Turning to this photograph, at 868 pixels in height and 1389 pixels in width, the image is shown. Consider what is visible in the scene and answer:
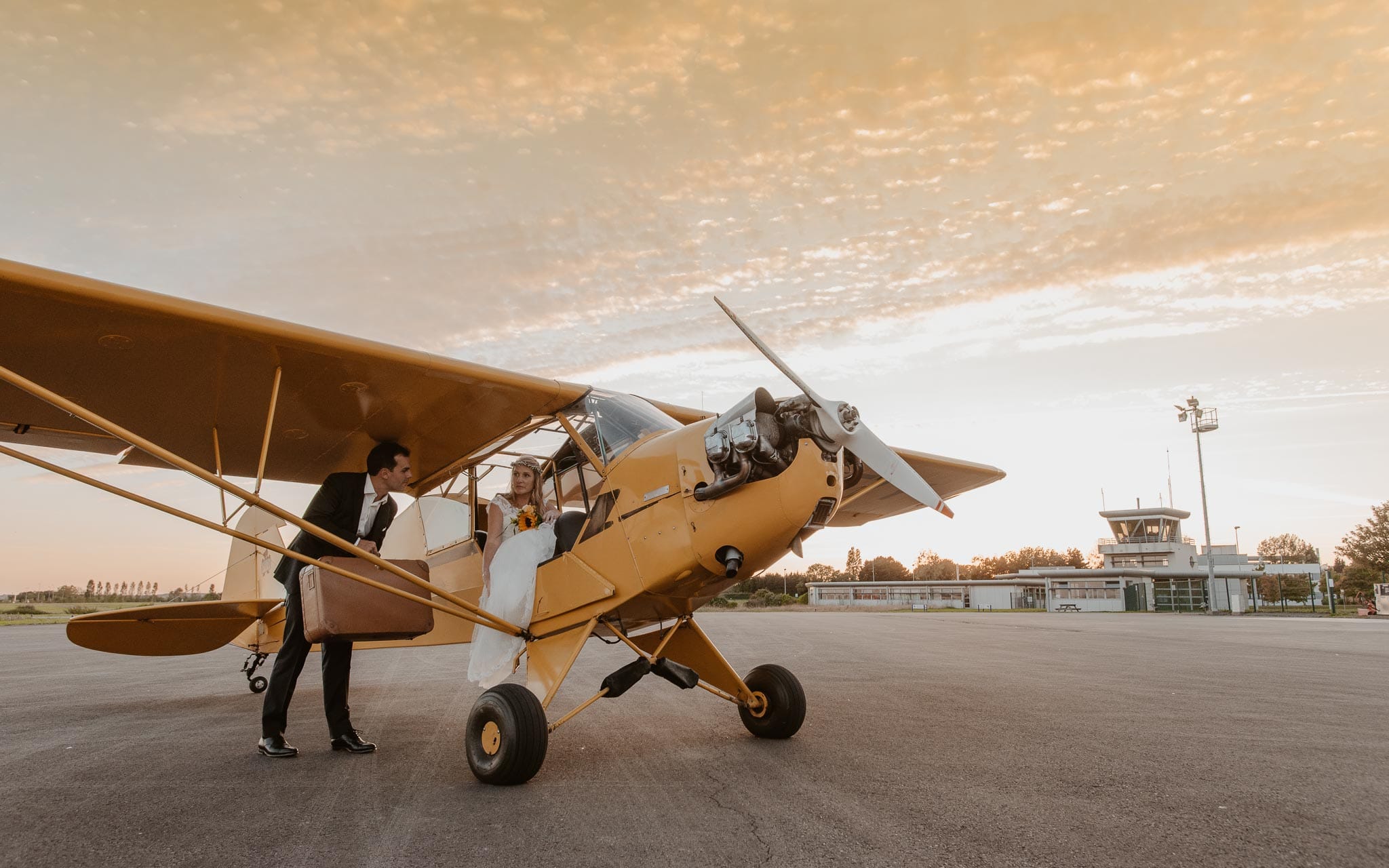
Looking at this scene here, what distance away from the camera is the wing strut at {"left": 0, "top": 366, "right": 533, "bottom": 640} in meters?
4.20

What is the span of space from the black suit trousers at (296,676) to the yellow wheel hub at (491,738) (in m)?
1.43

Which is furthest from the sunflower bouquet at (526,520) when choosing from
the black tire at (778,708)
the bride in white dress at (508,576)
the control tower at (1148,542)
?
the control tower at (1148,542)

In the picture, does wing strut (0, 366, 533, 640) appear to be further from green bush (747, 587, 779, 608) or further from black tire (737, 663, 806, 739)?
green bush (747, 587, 779, 608)

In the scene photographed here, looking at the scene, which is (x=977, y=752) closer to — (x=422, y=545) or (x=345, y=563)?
(x=345, y=563)

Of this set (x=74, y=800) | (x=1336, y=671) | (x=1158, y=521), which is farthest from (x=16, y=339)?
(x=1158, y=521)

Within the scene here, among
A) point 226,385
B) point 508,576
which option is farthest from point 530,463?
point 226,385

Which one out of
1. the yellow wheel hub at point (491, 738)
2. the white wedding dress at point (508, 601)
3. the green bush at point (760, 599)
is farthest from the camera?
the green bush at point (760, 599)

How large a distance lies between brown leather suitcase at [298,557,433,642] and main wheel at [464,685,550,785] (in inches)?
47.4

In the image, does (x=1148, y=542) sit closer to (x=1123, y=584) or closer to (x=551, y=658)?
(x=1123, y=584)

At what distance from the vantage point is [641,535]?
17.4 ft

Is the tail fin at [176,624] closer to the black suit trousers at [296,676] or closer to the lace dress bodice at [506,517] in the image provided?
the black suit trousers at [296,676]

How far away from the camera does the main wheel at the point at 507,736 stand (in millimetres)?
4492

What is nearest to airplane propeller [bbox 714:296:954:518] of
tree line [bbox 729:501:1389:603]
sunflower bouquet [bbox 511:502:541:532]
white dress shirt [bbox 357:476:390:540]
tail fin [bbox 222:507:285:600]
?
sunflower bouquet [bbox 511:502:541:532]

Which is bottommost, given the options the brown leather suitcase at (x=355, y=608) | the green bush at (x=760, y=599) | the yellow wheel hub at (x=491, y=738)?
the green bush at (x=760, y=599)
